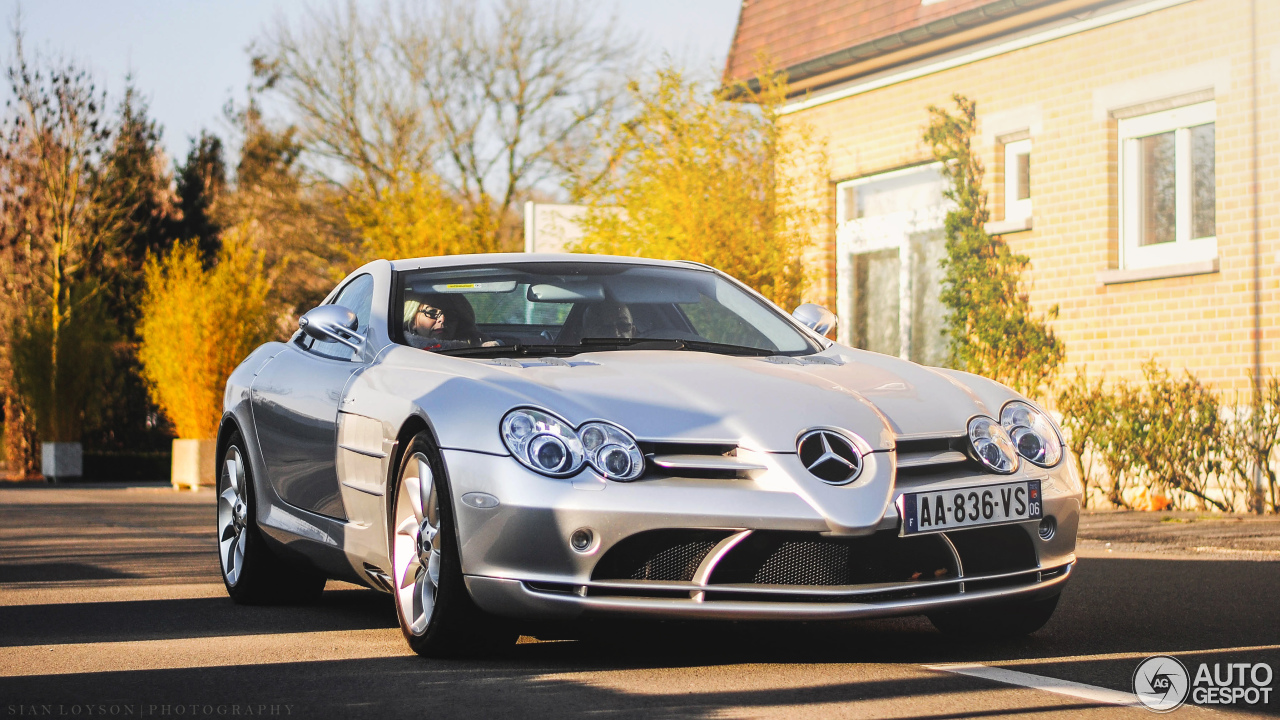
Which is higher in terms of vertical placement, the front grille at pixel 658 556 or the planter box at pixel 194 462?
the front grille at pixel 658 556

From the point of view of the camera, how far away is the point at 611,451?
197 inches

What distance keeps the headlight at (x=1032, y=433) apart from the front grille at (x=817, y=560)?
625 millimetres

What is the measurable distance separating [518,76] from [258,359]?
30.7 meters

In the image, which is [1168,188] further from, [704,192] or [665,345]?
[665,345]

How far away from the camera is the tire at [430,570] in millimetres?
5234

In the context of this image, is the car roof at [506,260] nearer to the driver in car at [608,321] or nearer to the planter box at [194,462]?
the driver in car at [608,321]

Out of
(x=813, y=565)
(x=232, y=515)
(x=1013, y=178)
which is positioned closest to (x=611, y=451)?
(x=813, y=565)

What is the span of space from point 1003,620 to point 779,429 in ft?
4.21

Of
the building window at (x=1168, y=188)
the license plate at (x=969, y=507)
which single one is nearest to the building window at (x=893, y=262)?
the building window at (x=1168, y=188)

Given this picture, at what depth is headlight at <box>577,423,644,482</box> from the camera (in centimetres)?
498

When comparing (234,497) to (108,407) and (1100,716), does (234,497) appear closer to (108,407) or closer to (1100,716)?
(1100,716)

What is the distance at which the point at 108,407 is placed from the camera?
3550 cm

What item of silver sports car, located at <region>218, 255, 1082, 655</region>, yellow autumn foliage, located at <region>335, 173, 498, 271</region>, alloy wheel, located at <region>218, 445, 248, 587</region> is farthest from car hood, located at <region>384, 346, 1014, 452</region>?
yellow autumn foliage, located at <region>335, 173, 498, 271</region>

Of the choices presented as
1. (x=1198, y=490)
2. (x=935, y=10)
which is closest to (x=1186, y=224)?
(x=1198, y=490)
